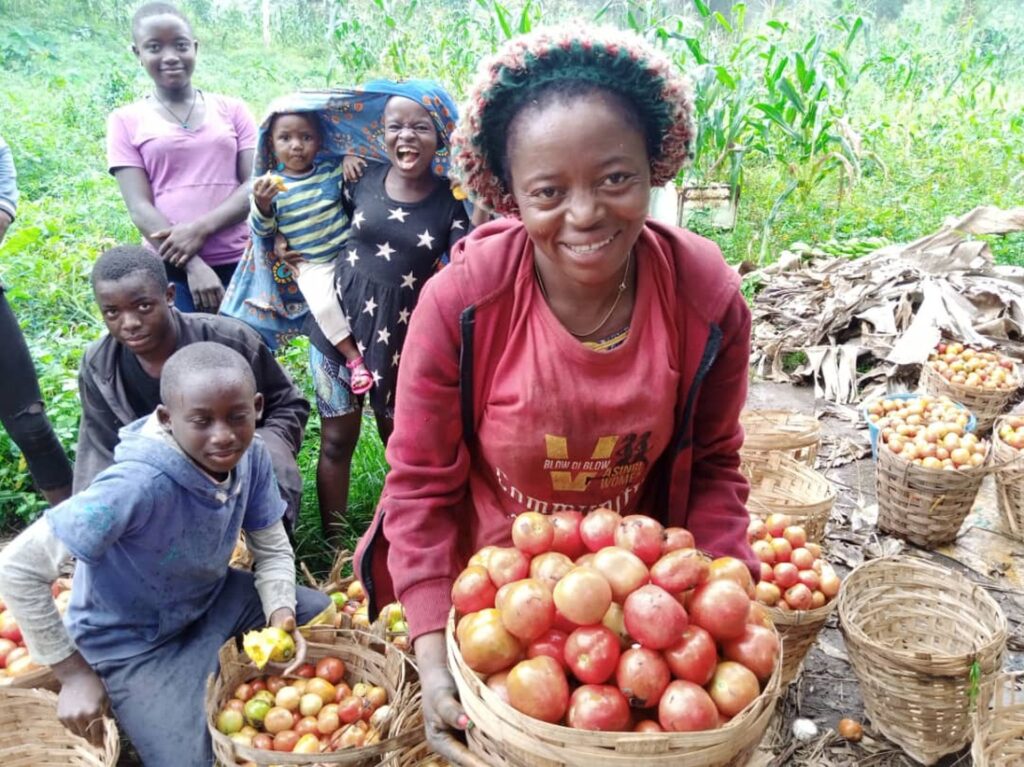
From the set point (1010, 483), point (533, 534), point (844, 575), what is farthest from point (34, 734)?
point (1010, 483)

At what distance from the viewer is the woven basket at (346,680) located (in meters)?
1.98

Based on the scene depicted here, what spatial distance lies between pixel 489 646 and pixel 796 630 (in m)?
1.79

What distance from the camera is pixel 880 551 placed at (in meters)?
3.70

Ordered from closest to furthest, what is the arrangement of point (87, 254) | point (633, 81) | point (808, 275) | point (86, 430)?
point (633, 81), point (86, 430), point (87, 254), point (808, 275)

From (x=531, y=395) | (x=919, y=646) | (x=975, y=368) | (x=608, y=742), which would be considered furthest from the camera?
(x=975, y=368)

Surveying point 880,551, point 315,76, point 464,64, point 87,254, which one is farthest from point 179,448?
point 315,76

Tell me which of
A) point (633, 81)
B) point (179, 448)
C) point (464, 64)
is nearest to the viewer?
point (633, 81)

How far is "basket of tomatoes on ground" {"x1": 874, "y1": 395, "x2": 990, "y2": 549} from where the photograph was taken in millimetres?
3533

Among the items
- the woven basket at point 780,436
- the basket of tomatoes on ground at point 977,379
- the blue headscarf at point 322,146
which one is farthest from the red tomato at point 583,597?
the basket of tomatoes on ground at point 977,379

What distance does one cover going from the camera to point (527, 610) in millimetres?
1189

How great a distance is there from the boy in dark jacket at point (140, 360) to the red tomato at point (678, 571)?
1.81 m

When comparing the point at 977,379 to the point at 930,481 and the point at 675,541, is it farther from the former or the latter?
the point at 675,541

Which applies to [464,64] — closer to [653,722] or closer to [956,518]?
[956,518]

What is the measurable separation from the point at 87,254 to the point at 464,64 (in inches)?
174
